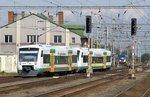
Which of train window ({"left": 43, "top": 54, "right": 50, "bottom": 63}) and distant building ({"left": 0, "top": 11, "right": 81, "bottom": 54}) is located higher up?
distant building ({"left": 0, "top": 11, "right": 81, "bottom": 54})

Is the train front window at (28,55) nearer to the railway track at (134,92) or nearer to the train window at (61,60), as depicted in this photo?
the train window at (61,60)

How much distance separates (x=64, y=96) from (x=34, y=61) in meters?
20.0

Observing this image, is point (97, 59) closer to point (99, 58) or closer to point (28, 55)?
point (99, 58)

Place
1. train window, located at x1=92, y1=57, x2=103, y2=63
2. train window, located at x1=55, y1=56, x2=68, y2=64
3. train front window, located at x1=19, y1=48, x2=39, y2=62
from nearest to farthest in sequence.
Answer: train front window, located at x1=19, y1=48, x2=39, y2=62 < train window, located at x1=55, y1=56, x2=68, y2=64 < train window, located at x1=92, y1=57, x2=103, y2=63

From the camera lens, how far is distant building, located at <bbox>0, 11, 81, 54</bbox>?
293 feet

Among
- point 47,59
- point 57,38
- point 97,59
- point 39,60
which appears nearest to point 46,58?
point 47,59

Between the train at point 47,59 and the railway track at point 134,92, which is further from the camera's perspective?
the train at point 47,59

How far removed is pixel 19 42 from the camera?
294ft

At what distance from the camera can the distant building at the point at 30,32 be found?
89375 mm

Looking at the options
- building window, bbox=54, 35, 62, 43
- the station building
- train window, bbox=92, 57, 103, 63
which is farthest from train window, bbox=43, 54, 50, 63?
building window, bbox=54, 35, 62, 43

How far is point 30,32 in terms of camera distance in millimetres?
90250

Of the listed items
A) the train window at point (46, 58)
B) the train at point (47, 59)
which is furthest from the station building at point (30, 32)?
the train window at point (46, 58)

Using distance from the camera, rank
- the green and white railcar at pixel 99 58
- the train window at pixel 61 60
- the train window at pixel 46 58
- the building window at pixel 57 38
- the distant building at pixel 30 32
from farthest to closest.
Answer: the building window at pixel 57 38, the distant building at pixel 30 32, the green and white railcar at pixel 99 58, the train window at pixel 61 60, the train window at pixel 46 58

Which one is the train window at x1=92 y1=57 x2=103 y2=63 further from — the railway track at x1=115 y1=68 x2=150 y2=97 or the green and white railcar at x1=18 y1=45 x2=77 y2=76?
the railway track at x1=115 y1=68 x2=150 y2=97
